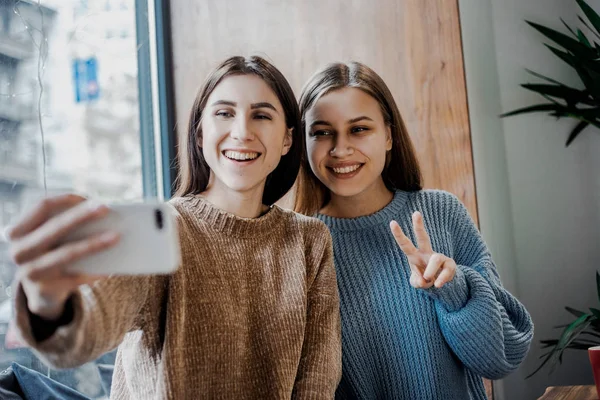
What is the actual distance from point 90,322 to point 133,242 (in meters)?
0.18

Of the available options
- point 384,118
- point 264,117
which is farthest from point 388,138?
point 264,117

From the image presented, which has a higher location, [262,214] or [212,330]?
[262,214]

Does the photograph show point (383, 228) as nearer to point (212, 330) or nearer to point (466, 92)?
point (212, 330)

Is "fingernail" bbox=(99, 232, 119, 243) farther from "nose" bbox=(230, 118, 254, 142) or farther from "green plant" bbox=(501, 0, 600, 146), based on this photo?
"green plant" bbox=(501, 0, 600, 146)

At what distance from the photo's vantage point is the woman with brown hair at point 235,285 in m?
1.00

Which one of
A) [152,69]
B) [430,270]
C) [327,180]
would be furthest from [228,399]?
[152,69]

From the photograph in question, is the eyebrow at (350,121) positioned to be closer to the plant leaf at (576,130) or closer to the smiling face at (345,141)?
the smiling face at (345,141)

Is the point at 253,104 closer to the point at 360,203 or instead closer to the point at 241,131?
the point at 241,131

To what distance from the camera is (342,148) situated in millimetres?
1405

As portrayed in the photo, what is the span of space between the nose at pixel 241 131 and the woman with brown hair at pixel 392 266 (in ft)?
0.93

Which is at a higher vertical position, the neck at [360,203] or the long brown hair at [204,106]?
the long brown hair at [204,106]

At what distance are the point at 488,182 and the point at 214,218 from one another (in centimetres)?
142

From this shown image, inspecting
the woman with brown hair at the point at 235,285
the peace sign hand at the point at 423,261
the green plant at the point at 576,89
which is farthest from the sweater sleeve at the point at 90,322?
the green plant at the point at 576,89

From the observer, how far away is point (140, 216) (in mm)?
629
